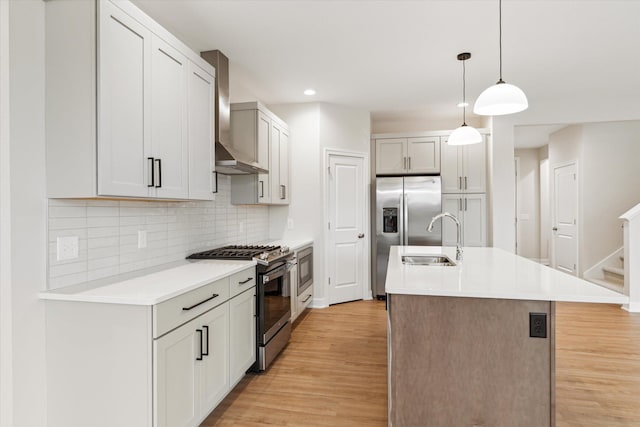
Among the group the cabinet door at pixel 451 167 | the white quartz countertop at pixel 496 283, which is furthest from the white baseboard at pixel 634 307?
the white quartz countertop at pixel 496 283

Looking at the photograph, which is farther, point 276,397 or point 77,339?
point 276,397

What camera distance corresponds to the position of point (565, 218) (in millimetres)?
6520

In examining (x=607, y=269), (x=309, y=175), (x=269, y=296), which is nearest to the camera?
(x=269, y=296)

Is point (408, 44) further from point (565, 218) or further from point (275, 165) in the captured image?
point (565, 218)

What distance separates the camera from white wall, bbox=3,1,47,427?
159 cm

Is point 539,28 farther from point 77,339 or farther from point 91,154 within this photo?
point 77,339

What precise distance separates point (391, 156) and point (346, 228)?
4.51ft

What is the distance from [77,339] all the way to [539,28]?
377 cm

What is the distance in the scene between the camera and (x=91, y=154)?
1663mm

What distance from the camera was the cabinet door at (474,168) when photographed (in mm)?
5262

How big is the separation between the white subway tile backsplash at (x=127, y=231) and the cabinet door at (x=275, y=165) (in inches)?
→ 25.5

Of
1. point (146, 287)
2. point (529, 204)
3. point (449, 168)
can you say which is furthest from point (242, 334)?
point (529, 204)

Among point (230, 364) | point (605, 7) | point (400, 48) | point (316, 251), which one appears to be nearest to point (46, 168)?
point (230, 364)

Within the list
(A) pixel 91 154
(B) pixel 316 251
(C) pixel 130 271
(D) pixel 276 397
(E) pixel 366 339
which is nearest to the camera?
(A) pixel 91 154
